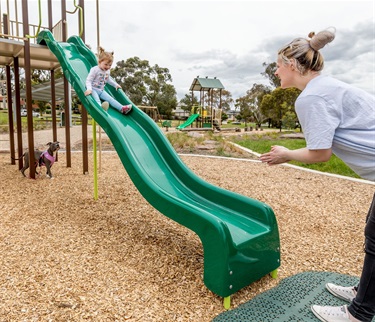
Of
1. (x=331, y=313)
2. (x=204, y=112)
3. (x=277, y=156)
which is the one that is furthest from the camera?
(x=204, y=112)

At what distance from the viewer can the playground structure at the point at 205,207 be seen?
227 cm

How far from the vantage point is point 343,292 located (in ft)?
7.76

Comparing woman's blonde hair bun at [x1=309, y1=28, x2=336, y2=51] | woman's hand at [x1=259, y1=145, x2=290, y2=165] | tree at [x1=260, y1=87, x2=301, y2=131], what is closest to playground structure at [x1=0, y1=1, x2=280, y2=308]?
woman's hand at [x1=259, y1=145, x2=290, y2=165]

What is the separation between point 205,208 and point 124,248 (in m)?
0.90

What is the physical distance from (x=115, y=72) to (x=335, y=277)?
40.4m

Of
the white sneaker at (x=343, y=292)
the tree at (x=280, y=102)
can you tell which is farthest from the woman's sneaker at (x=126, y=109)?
the tree at (x=280, y=102)

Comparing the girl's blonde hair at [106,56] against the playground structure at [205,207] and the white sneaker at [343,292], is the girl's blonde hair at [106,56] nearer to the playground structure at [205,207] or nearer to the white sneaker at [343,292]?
the playground structure at [205,207]

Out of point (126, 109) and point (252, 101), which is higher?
point (252, 101)

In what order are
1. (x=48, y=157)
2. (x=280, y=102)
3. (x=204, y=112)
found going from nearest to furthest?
(x=48, y=157)
(x=204, y=112)
(x=280, y=102)

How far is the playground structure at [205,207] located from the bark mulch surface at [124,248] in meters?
0.24

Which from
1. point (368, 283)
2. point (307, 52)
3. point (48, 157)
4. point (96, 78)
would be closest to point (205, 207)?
point (368, 283)

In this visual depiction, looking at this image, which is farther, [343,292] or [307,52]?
[343,292]

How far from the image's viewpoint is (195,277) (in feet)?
8.59

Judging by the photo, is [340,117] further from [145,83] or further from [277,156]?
[145,83]
